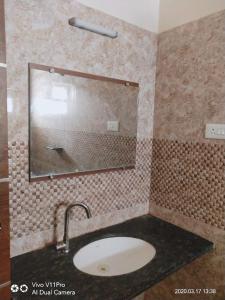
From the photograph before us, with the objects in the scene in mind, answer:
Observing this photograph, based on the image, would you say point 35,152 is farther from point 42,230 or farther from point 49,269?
point 49,269

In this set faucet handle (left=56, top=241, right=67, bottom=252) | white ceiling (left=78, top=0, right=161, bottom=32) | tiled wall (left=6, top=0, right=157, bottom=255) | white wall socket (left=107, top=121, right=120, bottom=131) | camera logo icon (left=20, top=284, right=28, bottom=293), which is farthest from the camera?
white wall socket (left=107, top=121, right=120, bottom=131)

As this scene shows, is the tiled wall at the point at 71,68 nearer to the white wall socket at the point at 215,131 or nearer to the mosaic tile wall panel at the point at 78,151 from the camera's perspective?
the mosaic tile wall panel at the point at 78,151

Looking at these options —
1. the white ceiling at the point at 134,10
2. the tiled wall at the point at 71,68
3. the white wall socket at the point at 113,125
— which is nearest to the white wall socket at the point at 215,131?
the tiled wall at the point at 71,68

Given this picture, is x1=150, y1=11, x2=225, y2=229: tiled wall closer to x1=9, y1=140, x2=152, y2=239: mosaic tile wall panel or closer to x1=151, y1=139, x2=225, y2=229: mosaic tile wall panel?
x1=151, y1=139, x2=225, y2=229: mosaic tile wall panel

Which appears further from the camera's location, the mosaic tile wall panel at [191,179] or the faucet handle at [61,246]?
the mosaic tile wall panel at [191,179]

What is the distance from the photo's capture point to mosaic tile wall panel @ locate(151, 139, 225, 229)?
134 cm

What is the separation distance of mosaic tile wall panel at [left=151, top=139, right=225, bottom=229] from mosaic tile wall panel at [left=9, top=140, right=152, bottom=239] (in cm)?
10

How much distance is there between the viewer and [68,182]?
1.31 meters

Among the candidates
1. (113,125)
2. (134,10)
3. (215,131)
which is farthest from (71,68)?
(215,131)

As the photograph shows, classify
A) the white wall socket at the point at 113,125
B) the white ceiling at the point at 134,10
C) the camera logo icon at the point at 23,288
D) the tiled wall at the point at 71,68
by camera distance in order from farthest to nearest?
the white wall socket at the point at 113,125
the white ceiling at the point at 134,10
the tiled wall at the point at 71,68
the camera logo icon at the point at 23,288

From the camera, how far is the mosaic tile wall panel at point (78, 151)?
119 cm

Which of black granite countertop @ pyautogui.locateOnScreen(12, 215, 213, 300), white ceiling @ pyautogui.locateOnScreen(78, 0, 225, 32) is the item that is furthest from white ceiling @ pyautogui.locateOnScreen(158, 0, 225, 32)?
black granite countertop @ pyautogui.locateOnScreen(12, 215, 213, 300)

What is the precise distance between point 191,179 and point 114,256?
674mm

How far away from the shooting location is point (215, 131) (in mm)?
1320
